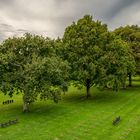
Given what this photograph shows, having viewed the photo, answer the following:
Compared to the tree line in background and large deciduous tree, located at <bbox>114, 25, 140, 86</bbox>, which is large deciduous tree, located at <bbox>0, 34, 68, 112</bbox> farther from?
large deciduous tree, located at <bbox>114, 25, 140, 86</bbox>

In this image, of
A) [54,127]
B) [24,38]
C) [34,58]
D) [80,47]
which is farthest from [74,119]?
[80,47]

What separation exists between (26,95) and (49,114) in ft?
16.2

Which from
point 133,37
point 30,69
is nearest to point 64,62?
point 30,69

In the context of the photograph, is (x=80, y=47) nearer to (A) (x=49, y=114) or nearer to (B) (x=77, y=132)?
(A) (x=49, y=114)

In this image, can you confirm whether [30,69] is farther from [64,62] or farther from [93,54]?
[93,54]

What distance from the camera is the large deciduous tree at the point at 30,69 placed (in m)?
41.5

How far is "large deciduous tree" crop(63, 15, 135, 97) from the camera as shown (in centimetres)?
5384

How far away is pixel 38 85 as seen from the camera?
137 ft

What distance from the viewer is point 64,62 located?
47.0m

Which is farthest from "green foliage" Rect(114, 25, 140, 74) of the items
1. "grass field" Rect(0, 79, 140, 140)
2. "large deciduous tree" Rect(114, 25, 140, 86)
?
"grass field" Rect(0, 79, 140, 140)

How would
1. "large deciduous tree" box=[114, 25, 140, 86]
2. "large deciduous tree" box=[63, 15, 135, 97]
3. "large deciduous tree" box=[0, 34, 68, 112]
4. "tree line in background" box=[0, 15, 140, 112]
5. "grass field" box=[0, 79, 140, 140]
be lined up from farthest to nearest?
"large deciduous tree" box=[114, 25, 140, 86] → "large deciduous tree" box=[63, 15, 135, 97] → "tree line in background" box=[0, 15, 140, 112] → "large deciduous tree" box=[0, 34, 68, 112] → "grass field" box=[0, 79, 140, 140]

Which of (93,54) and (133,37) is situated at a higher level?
(133,37)

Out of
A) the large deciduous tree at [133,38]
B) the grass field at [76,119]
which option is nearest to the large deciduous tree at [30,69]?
the grass field at [76,119]

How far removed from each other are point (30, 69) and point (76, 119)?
1049 centimetres
